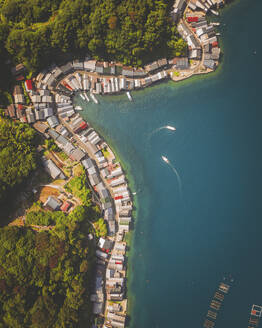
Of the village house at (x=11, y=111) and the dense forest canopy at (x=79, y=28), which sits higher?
the dense forest canopy at (x=79, y=28)

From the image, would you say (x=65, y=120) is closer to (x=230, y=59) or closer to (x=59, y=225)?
(x=59, y=225)

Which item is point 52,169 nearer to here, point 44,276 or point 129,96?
point 44,276

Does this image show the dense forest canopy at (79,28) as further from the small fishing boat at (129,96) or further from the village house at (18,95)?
the small fishing boat at (129,96)

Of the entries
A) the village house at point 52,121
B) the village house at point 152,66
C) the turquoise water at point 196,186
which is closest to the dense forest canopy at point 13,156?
the village house at point 52,121

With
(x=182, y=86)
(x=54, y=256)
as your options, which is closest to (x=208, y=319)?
(x=54, y=256)

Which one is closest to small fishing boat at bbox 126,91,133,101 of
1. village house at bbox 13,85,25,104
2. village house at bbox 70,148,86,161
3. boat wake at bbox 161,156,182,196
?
boat wake at bbox 161,156,182,196

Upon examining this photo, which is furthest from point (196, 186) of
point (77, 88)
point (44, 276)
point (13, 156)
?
point (13, 156)

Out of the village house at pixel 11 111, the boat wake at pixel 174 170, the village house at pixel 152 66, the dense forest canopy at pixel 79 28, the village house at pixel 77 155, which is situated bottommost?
the boat wake at pixel 174 170

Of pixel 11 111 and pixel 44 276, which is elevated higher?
pixel 11 111
